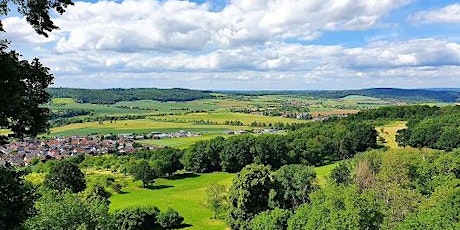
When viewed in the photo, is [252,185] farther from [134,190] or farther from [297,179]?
[134,190]

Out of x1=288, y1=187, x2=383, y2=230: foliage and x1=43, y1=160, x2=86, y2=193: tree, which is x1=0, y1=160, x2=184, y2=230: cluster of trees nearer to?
x1=43, y1=160, x2=86, y2=193: tree

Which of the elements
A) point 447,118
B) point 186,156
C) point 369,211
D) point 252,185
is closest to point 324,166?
point 186,156

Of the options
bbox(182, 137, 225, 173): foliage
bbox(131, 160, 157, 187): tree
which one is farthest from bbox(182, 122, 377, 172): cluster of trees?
bbox(131, 160, 157, 187): tree

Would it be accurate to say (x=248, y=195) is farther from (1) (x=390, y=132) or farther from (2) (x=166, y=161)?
(1) (x=390, y=132)

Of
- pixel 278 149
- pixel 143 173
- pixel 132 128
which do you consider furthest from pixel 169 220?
pixel 132 128

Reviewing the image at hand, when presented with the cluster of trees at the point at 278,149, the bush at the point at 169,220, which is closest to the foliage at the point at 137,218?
the bush at the point at 169,220

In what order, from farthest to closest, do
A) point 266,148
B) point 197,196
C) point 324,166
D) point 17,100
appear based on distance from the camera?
point 266,148, point 324,166, point 197,196, point 17,100
